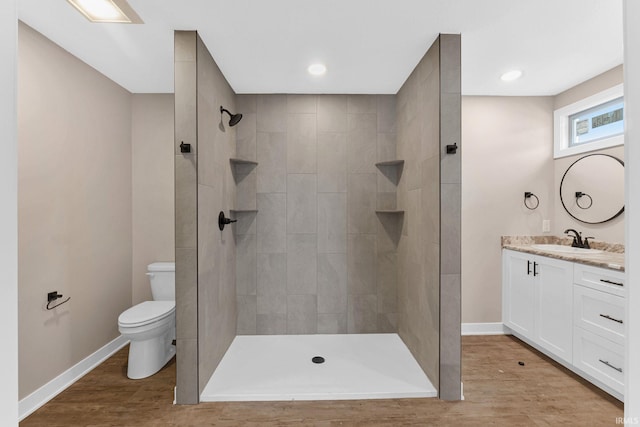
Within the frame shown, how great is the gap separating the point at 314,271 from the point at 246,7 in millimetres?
2213

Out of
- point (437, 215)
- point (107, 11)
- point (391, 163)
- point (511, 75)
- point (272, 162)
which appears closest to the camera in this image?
point (107, 11)

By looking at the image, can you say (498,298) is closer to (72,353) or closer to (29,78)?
(72,353)

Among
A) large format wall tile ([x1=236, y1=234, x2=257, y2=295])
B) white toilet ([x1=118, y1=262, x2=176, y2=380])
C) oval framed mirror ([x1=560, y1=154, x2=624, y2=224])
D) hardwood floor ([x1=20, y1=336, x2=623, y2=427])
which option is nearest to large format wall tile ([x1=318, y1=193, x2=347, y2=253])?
large format wall tile ([x1=236, y1=234, x2=257, y2=295])

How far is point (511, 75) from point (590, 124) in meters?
0.96

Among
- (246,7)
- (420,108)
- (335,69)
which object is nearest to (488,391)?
(420,108)

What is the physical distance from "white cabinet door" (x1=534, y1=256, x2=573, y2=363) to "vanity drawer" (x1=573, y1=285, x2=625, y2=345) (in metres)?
0.06

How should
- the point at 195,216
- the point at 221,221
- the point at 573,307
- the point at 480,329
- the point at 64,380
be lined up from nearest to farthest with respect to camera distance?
the point at 195,216 < the point at 64,380 < the point at 573,307 < the point at 221,221 < the point at 480,329

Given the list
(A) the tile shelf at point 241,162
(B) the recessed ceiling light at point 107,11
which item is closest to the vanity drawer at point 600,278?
(A) the tile shelf at point 241,162

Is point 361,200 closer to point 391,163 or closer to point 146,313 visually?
point 391,163

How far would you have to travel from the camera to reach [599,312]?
6.77 ft

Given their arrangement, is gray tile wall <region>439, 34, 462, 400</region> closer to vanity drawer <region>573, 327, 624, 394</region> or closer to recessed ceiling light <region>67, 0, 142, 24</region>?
vanity drawer <region>573, 327, 624, 394</region>

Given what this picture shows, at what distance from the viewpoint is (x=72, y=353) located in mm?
2223

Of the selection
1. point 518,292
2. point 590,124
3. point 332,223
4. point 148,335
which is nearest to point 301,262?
point 332,223

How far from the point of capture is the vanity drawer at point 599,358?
6.36 ft
